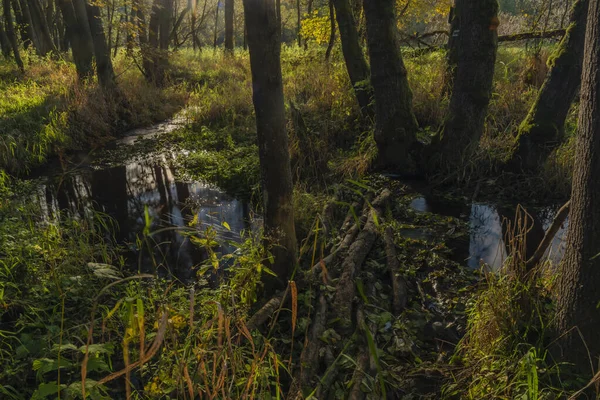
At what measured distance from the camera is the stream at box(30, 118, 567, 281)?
481cm

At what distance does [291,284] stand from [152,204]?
5423 millimetres

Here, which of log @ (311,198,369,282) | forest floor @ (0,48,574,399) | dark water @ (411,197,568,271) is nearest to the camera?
forest floor @ (0,48,574,399)

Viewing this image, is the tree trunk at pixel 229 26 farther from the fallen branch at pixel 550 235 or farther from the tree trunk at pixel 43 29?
the fallen branch at pixel 550 235

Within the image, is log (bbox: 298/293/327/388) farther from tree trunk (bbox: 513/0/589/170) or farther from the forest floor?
tree trunk (bbox: 513/0/589/170)

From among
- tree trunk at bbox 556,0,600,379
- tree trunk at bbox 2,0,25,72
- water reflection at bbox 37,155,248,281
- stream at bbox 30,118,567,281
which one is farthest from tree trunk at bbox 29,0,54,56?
tree trunk at bbox 556,0,600,379

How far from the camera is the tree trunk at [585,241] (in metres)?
2.19

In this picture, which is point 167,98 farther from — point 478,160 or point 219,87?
point 478,160

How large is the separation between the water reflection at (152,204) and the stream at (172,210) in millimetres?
12

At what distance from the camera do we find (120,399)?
2826mm

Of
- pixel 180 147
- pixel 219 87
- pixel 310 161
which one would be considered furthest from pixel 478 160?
pixel 219 87

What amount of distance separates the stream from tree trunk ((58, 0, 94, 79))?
4.05 metres

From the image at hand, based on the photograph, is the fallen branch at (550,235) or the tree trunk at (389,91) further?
the tree trunk at (389,91)

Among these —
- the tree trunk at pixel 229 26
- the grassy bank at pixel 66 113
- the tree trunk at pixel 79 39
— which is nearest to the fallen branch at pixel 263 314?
the grassy bank at pixel 66 113

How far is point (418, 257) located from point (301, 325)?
5.89 feet
